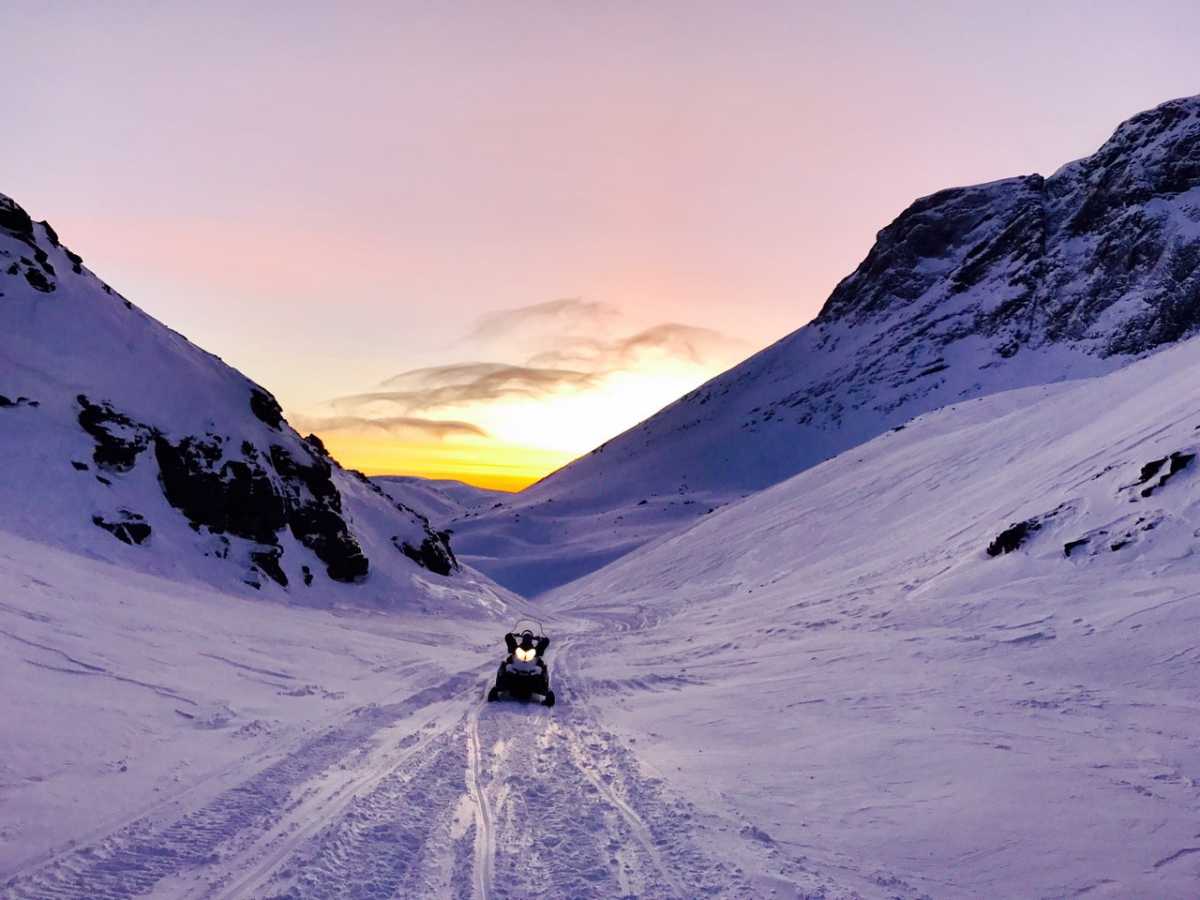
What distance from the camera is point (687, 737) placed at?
12.4 meters

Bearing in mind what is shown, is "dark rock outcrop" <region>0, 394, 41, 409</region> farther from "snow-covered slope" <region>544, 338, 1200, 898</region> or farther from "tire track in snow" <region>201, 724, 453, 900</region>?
"tire track in snow" <region>201, 724, 453, 900</region>

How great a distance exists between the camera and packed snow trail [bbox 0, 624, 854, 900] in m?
6.15

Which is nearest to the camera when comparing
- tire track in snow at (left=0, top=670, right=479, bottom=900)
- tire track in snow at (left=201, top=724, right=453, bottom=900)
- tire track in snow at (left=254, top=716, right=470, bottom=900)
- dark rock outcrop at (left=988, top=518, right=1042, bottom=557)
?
tire track in snow at (left=0, top=670, right=479, bottom=900)

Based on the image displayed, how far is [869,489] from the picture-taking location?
39.4 meters

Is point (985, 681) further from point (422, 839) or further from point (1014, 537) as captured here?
point (422, 839)

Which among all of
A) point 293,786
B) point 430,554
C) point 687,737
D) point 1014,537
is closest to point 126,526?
point 430,554

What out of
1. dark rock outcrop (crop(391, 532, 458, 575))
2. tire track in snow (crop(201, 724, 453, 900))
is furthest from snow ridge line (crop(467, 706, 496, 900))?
dark rock outcrop (crop(391, 532, 458, 575))

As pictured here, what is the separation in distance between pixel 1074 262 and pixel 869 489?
4542 inches

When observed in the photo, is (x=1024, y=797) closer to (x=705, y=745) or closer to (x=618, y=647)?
(x=705, y=745)

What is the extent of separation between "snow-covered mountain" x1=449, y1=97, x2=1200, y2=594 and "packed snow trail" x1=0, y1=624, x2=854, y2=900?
70.8 metres

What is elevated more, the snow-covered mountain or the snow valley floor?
the snow-covered mountain

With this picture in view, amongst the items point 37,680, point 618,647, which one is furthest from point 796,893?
point 618,647

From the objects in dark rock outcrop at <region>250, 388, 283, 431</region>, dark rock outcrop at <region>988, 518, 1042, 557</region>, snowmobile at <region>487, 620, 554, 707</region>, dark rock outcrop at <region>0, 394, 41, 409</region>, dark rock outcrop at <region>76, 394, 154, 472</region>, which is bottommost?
snowmobile at <region>487, 620, 554, 707</region>

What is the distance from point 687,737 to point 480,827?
5413 mm
